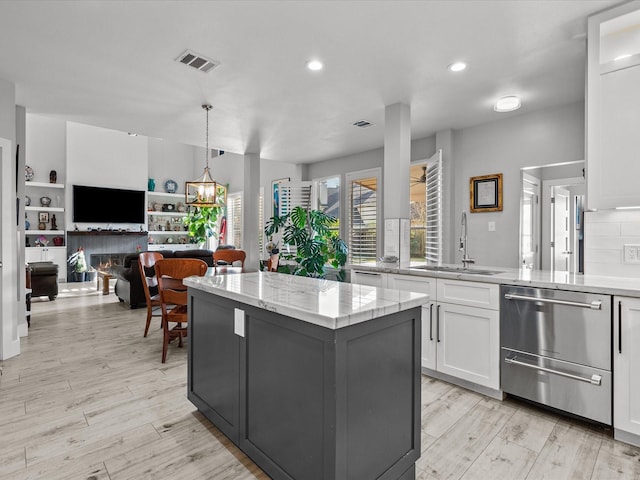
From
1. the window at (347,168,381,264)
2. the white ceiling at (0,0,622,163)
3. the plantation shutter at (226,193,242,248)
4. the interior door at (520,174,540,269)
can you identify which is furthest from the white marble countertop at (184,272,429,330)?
the plantation shutter at (226,193,242,248)

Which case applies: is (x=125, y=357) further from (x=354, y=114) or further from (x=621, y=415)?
(x=621, y=415)

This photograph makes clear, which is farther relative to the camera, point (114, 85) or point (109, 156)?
point (109, 156)

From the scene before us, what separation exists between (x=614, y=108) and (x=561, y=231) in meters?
3.29

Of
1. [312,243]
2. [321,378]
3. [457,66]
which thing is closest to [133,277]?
[312,243]

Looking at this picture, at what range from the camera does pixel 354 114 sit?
4.19 m

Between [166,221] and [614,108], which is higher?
[614,108]

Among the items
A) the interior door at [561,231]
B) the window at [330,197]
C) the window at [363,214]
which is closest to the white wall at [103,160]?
the window at [330,197]

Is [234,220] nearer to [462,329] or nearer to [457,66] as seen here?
[457,66]

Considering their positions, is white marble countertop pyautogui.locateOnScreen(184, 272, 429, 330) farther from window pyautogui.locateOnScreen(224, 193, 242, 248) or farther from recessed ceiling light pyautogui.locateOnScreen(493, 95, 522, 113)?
window pyautogui.locateOnScreen(224, 193, 242, 248)

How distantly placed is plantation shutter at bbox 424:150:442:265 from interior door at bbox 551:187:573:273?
1827 mm

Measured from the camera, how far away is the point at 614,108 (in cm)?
224

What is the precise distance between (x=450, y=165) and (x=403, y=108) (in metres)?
1.26

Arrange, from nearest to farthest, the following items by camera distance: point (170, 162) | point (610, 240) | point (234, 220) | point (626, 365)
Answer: point (626, 365)
point (610, 240)
point (234, 220)
point (170, 162)

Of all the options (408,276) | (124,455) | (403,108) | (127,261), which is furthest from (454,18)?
(127,261)
